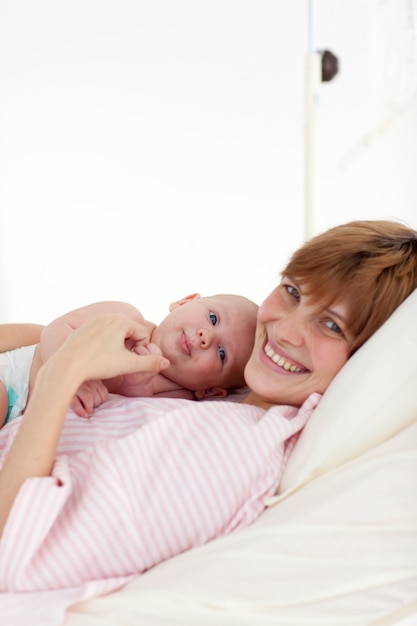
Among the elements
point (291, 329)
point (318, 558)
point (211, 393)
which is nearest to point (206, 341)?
point (211, 393)

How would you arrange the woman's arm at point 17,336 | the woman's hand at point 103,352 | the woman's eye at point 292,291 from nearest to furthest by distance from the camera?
1. the woman's hand at point 103,352
2. the woman's eye at point 292,291
3. the woman's arm at point 17,336

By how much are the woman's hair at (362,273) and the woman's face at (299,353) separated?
0.02 metres

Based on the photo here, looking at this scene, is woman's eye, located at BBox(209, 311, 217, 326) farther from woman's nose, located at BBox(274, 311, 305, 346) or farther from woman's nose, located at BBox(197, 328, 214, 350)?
woman's nose, located at BBox(274, 311, 305, 346)

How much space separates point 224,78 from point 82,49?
0.73 m

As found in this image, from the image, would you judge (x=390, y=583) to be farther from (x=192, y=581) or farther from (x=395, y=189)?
(x=395, y=189)

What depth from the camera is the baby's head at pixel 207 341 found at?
1558 millimetres

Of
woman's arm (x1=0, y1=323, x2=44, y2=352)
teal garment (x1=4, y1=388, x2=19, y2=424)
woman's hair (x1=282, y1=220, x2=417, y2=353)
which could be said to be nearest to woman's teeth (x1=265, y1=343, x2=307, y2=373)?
woman's hair (x1=282, y1=220, x2=417, y2=353)

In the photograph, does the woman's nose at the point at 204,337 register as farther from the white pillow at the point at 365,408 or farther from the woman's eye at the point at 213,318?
the white pillow at the point at 365,408

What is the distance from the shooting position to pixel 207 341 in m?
1.54

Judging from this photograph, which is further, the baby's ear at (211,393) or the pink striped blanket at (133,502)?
the baby's ear at (211,393)

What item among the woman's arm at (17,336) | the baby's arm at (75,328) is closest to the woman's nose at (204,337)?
the baby's arm at (75,328)

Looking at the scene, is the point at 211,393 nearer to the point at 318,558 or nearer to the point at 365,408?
the point at 365,408

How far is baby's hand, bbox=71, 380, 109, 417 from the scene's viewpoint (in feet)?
4.26

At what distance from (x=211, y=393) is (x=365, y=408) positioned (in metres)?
0.53
